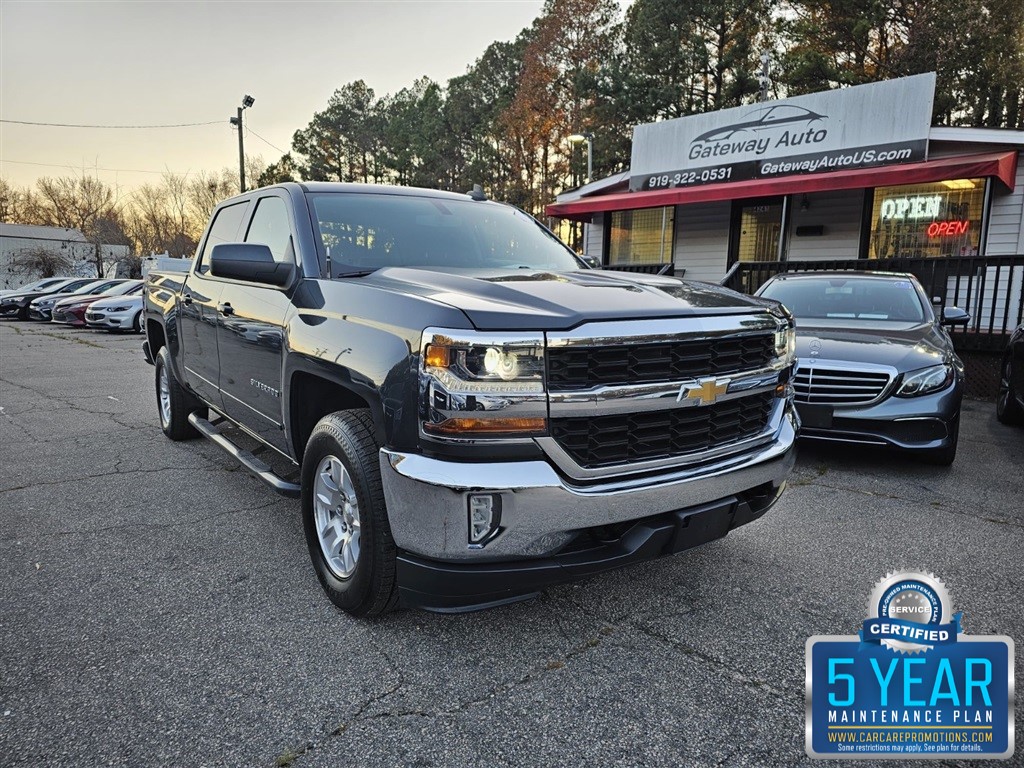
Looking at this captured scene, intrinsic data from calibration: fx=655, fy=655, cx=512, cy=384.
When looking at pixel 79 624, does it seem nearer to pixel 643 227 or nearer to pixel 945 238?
pixel 945 238

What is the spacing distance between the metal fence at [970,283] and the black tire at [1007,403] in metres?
1.58

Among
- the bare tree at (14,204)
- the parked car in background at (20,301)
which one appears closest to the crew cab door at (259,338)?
the parked car in background at (20,301)

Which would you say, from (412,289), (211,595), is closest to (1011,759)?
(412,289)

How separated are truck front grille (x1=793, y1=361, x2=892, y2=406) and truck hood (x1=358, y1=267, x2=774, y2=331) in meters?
2.30

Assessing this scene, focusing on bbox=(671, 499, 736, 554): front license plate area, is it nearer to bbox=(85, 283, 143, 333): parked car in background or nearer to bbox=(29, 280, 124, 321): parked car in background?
bbox=(85, 283, 143, 333): parked car in background

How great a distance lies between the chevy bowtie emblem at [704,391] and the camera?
7.90 ft

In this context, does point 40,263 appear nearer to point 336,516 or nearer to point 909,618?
point 336,516

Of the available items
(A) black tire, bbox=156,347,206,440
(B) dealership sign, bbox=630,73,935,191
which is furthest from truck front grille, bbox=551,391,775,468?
(B) dealership sign, bbox=630,73,935,191

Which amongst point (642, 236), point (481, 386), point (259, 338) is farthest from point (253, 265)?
point (642, 236)

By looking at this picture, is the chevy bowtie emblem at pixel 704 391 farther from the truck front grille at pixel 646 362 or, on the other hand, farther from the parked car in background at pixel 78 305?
the parked car in background at pixel 78 305

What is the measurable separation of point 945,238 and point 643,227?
6.46 m

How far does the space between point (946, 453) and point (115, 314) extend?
1927cm

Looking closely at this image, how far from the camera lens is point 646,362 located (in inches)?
91.6

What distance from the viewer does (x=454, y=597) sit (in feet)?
7.16
